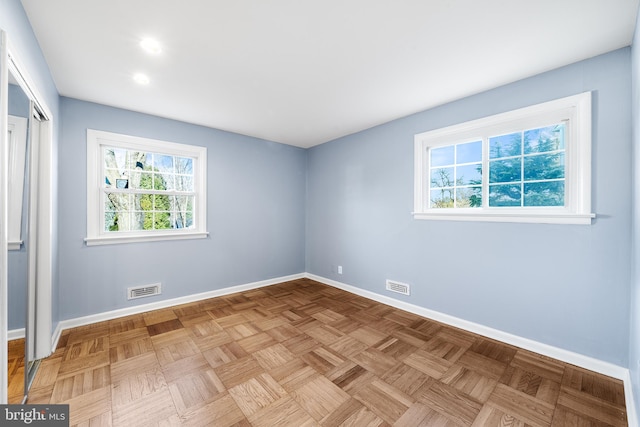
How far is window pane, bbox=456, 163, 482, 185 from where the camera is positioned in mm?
2734

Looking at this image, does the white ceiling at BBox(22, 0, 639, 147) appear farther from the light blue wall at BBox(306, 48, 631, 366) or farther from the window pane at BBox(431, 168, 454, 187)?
the window pane at BBox(431, 168, 454, 187)

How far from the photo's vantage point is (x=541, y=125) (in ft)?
7.55

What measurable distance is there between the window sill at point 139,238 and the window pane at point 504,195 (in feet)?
11.5

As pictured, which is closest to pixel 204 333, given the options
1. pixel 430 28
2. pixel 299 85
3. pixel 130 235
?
pixel 130 235

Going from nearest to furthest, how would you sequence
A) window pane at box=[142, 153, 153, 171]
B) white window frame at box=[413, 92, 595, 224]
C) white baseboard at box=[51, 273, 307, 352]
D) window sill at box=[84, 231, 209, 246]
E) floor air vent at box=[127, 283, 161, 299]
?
white window frame at box=[413, 92, 595, 224] < white baseboard at box=[51, 273, 307, 352] < window sill at box=[84, 231, 209, 246] < floor air vent at box=[127, 283, 161, 299] < window pane at box=[142, 153, 153, 171]

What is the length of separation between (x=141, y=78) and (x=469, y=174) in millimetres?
3371

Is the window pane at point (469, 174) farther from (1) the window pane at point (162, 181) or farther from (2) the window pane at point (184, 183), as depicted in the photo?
(1) the window pane at point (162, 181)

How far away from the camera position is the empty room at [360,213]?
5.24ft

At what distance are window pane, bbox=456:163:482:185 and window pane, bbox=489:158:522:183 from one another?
12 cm

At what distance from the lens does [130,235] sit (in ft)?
10.2

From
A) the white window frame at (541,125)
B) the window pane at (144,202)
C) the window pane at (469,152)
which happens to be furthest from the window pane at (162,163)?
the window pane at (469,152)

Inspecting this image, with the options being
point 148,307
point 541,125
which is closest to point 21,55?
point 148,307

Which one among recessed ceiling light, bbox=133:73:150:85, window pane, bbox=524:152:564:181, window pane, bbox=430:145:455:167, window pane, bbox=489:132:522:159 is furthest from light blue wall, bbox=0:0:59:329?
window pane, bbox=524:152:564:181

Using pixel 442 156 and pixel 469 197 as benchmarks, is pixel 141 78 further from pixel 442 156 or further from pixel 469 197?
pixel 469 197
